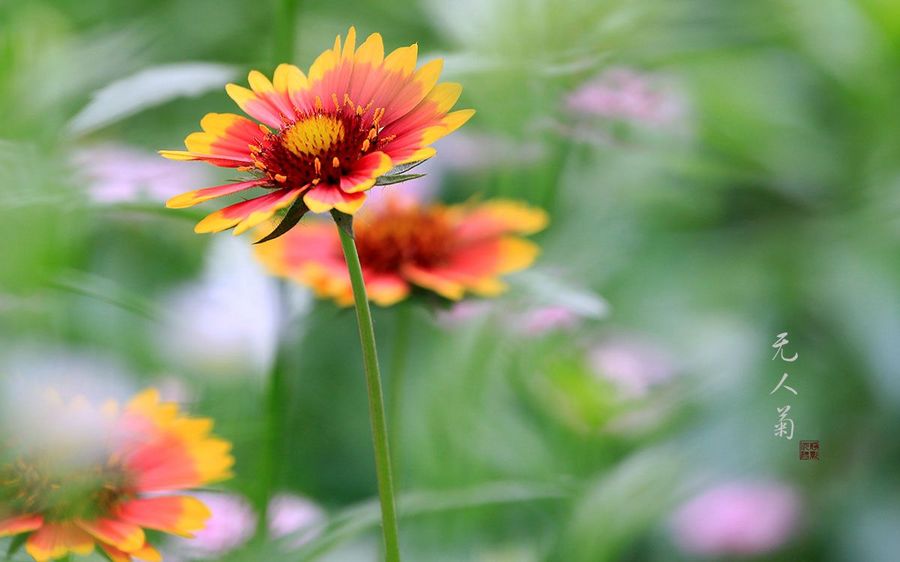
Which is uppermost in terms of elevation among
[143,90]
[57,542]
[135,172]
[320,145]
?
[135,172]

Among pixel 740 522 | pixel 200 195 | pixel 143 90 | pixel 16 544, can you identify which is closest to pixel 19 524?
pixel 16 544

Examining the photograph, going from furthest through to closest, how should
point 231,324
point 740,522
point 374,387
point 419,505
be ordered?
point 740,522 → point 231,324 → point 419,505 → point 374,387

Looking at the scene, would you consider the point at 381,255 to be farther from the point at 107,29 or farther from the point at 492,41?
the point at 107,29

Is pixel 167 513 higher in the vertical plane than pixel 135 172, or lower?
lower

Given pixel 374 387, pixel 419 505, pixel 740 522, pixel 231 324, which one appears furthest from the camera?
pixel 740 522

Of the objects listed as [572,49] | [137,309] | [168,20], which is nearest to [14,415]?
[137,309]

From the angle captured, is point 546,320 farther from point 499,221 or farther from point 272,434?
point 272,434

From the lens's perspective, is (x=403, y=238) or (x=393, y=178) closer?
(x=393, y=178)

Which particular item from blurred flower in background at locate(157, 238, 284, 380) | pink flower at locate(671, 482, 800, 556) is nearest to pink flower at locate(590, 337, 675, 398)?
pink flower at locate(671, 482, 800, 556)
